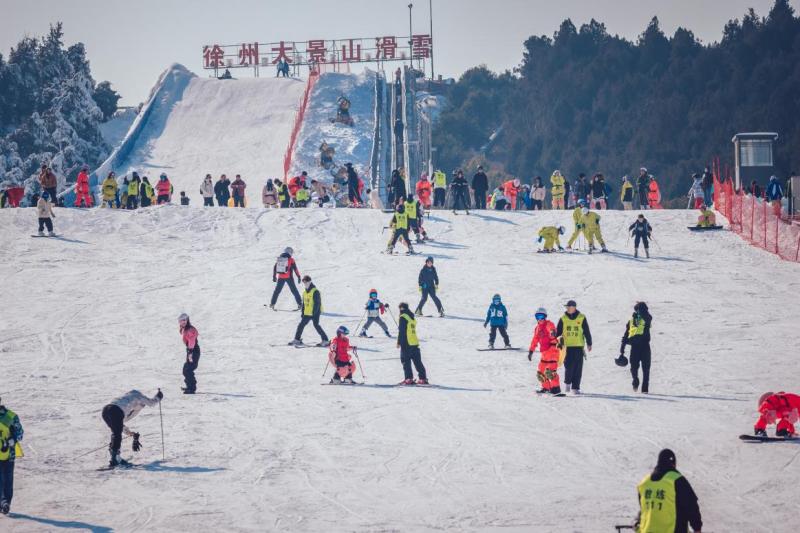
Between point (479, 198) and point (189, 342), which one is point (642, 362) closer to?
point (189, 342)

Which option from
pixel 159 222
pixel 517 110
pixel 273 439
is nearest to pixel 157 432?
pixel 273 439

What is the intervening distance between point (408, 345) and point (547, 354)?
214 cm

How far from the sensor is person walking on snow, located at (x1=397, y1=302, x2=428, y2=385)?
59.7 ft

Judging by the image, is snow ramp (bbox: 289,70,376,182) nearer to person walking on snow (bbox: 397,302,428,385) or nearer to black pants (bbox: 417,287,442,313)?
black pants (bbox: 417,287,442,313)

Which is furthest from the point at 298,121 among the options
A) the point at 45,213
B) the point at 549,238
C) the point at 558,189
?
the point at 549,238

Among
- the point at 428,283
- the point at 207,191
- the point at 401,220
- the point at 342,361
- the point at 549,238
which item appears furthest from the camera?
the point at 207,191

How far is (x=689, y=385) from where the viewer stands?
18.3 metres

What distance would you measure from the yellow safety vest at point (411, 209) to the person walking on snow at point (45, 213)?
9.88 m

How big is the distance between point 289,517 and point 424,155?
5563 cm

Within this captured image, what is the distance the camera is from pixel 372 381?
62.6ft

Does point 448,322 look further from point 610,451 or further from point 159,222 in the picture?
point 159,222

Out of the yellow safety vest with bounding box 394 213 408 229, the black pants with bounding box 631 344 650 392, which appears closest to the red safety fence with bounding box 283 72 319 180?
the yellow safety vest with bounding box 394 213 408 229

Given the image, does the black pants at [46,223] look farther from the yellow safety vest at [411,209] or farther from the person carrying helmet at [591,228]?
the person carrying helmet at [591,228]

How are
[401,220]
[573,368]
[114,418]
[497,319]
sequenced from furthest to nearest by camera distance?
1. [401,220]
2. [497,319]
3. [573,368]
4. [114,418]
